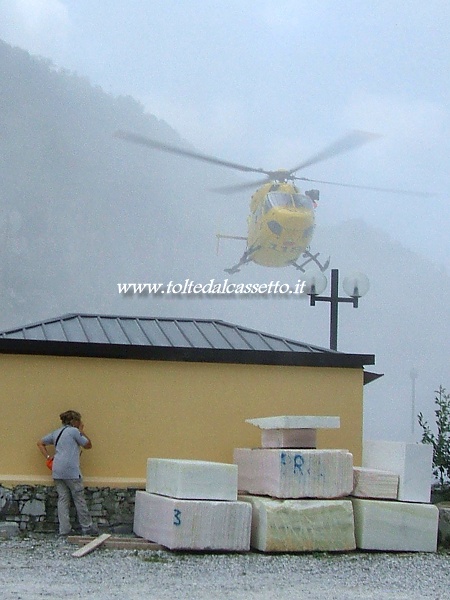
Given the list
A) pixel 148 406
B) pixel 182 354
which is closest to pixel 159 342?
pixel 182 354

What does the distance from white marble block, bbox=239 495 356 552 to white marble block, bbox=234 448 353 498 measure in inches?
4.2

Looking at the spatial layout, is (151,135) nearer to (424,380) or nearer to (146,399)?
(424,380)

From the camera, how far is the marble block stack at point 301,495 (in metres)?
8.79

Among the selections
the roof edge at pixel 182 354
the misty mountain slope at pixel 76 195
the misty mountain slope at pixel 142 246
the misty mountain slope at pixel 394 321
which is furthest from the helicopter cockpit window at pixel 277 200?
the misty mountain slope at pixel 76 195

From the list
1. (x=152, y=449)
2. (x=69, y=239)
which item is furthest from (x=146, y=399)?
(x=69, y=239)

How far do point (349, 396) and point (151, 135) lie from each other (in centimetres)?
17099

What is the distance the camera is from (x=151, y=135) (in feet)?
584

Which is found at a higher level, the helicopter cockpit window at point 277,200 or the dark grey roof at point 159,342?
the helicopter cockpit window at point 277,200

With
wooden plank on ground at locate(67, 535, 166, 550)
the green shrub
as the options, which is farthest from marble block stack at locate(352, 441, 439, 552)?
the green shrub

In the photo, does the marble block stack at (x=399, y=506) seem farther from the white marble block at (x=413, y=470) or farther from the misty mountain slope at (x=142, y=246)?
the misty mountain slope at (x=142, y=246)

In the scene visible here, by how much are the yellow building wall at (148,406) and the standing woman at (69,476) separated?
46cm

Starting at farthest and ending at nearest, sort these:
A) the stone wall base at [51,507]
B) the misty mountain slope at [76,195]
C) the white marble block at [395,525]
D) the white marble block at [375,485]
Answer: the misty mountain slope at [76,195] < the stone wall base at [51,507] < the white marble block at [375,485] < the white marble block at [395,525]

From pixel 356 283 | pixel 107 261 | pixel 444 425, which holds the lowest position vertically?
pixel 444 425

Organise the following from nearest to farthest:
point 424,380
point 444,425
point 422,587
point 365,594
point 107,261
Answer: point 365,594, point 422,587, point 444,425, point 424,380, point 107,261
